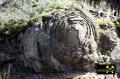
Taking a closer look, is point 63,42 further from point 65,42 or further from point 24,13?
point 24,13

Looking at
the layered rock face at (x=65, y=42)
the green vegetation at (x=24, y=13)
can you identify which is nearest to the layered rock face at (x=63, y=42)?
the layered rock face at (x=65, y=42)

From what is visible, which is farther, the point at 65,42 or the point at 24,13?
the point at 24,13

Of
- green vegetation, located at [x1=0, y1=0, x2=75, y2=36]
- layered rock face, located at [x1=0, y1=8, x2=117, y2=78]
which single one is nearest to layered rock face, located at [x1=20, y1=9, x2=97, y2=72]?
layered rock face, located at [x1=0, y1=8, x2=117, y2=78]

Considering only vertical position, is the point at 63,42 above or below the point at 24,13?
below

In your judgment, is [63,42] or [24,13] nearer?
[63,42]

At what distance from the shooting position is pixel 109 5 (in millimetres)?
9938

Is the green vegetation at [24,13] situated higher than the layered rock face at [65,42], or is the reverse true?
the green vegetation at [24,13]

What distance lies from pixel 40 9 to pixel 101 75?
259 centimetres

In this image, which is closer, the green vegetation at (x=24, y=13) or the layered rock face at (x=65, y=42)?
the layered rock face at (x=65, y=42)

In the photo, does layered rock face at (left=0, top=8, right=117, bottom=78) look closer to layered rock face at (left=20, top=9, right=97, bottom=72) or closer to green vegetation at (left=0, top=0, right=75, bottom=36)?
layered rock face at (left=20, top=9, right=97, bottom=72)

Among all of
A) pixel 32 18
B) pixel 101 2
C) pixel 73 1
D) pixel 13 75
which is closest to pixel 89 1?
pixel 101 2

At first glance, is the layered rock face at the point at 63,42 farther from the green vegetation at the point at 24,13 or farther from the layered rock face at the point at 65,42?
the green vegetation at the point at 24,13

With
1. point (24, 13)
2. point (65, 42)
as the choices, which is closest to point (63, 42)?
point (65, 42)

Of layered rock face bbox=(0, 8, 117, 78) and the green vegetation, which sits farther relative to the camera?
the green vegetation
